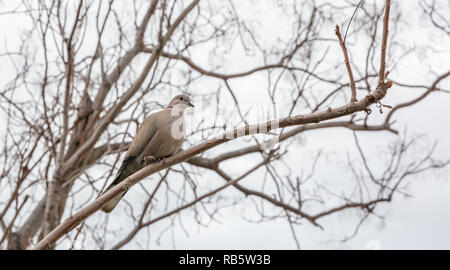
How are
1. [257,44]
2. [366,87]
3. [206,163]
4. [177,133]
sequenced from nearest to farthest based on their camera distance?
[177,133]
[366,87]
[257,44]
[206,163]

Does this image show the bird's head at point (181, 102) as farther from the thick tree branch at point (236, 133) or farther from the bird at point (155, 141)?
the thick tree branch at point (236, 133)

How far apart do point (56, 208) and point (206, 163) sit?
2.36m

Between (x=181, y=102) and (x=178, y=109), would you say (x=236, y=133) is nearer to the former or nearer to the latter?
(x=178, y=109)

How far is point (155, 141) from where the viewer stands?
3225 millimetres

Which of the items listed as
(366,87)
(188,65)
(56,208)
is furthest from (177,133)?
(188,65)

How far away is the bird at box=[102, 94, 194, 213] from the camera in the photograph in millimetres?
3199

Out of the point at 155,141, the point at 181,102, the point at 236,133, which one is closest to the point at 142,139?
the point at 155,141

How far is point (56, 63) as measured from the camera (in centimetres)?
545

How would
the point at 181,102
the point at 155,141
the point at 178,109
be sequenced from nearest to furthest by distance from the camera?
the point at 155,141 < the point at 178,109 < the point at 181,102

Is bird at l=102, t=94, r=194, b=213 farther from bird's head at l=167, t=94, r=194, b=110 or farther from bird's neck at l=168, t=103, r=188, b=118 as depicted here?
bird's head at l=167, t=94, r=194, b=110

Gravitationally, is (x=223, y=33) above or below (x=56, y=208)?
above

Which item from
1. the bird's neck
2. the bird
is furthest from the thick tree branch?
the bird's neck

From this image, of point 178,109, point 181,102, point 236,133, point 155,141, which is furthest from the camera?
point 181,102
